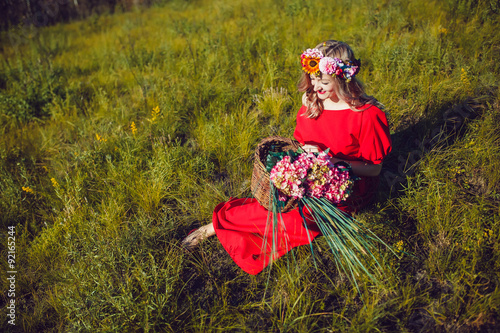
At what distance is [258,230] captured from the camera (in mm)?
2227

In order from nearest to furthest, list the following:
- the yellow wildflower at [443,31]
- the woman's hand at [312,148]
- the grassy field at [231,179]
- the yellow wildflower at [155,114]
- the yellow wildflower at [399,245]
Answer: the grassy field at [231,179] → the yellow wildflower at [399,245] → the woman's hand at [312,148] → the yellow wildflower at [155,114] → the yellow wildflower at [443,31]

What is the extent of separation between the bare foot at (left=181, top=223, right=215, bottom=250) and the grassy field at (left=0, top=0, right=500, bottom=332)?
7 cm

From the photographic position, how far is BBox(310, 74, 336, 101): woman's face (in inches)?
83.4

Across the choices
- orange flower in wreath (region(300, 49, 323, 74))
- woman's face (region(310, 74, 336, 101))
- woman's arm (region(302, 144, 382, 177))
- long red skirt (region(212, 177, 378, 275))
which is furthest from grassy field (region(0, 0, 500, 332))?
orange flower in wreath (region(300, 49, 323, 74))

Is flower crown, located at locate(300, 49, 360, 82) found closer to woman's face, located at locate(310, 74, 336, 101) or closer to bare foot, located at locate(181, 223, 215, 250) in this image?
woman's face, located at locate(310, 74, 336, 101)

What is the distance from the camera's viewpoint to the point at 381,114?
2117 millimetres

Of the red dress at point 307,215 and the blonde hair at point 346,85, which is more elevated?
the blonde hair at point 346,85

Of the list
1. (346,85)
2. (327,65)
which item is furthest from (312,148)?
(327,65)

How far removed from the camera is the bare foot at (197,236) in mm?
2355

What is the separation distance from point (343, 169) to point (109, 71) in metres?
4.40

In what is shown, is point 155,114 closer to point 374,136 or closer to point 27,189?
point 27,189

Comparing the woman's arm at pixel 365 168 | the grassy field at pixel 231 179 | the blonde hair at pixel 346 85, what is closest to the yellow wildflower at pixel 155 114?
the grassy field at pixel 231 179

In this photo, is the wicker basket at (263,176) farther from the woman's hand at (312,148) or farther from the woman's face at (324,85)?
the woman's face at (324,85)

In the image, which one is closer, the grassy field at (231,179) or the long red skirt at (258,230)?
the grassy field at (231,179)
